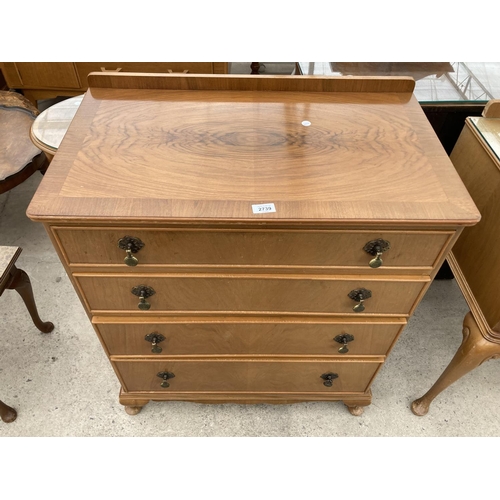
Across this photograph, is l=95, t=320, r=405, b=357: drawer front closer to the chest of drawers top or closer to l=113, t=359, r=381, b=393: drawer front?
l=113, t=359, r=381, b=393: drawer front

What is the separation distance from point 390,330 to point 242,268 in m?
0.55

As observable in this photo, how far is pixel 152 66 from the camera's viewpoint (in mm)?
2449

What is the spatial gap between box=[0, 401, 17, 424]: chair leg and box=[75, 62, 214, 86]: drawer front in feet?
6.11

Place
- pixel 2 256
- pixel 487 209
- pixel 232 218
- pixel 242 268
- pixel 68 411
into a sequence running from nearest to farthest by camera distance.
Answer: pixel 232 218
pixel 242 268
pixel 487 209
pixel 2 256
pixel 68 411

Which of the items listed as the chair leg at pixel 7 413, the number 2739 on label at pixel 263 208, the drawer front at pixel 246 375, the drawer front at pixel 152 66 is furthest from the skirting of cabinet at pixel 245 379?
the drawer front at pixel 152 66

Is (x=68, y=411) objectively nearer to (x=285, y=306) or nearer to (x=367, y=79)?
(x=285, y=306)

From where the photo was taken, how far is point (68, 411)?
1698mm

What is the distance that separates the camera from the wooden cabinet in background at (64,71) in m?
2.43

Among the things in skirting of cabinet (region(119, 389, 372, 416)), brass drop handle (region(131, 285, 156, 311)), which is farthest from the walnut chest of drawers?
skirting of cabinet (region(119, 389, 372, 416))

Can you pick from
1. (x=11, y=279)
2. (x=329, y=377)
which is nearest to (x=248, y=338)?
(x=329, y=377)

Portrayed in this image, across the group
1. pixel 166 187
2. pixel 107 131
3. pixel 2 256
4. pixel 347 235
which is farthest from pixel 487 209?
pixel 2 256

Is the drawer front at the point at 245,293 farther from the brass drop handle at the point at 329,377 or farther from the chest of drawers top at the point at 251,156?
the brass drop handle at the point at 329,377

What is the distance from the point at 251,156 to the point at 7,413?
1451 mm

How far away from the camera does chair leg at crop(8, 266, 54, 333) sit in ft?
→ 5.38
